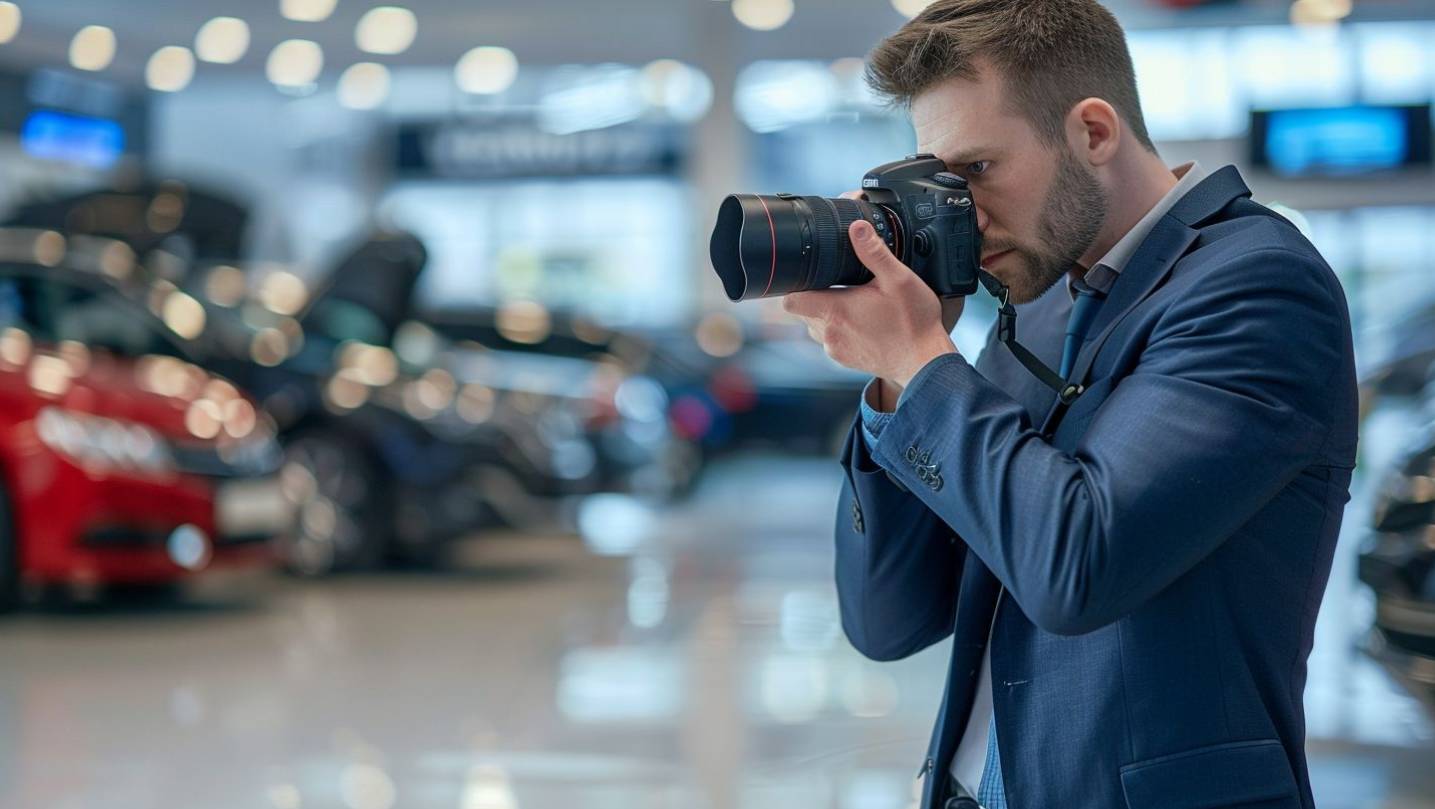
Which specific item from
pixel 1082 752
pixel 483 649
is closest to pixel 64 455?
pixel 483 649

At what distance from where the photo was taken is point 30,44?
15.7 m

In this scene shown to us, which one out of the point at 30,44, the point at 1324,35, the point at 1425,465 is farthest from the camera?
the point at 30,44

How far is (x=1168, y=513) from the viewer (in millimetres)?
1041

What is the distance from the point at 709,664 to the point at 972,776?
3305 millimetres

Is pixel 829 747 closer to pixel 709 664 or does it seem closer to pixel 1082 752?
pixel 709 664

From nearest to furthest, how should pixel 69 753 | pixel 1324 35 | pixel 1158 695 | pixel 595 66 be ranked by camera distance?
pixel 1158 695, pixel 69 753, pixel 1324 35, pixel 595 66

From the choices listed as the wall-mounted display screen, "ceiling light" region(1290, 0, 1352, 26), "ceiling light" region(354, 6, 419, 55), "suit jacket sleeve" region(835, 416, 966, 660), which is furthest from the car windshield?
"ceiling light" region(1290, 0, 1352, 26)

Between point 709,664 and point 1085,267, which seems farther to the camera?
point 709,664

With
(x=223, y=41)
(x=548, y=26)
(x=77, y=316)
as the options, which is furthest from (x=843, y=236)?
(x=223, y=41)

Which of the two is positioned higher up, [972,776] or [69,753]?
[972,776]

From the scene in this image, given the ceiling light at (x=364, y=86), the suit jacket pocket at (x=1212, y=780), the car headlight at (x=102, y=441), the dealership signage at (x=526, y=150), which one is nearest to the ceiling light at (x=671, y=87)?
the dealership signage at (x=526, y=150)

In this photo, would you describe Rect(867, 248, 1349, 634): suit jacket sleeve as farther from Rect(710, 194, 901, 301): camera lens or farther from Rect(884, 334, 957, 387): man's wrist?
Rect(710, 194, 901, 301): camera lens

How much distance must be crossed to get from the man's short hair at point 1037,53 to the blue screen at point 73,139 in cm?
1715

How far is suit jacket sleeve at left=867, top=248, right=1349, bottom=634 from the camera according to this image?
104cm
